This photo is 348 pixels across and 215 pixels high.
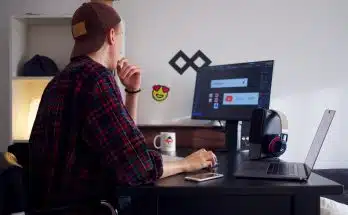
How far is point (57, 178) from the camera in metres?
1.07

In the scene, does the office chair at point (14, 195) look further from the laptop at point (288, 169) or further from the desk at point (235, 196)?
the laptop at point (288, 169)

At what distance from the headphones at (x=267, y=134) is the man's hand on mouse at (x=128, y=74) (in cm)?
60

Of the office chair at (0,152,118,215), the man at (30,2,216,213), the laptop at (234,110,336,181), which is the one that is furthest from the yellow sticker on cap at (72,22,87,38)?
the laptop at (234,110,336,181)

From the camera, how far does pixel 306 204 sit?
1.03 meters

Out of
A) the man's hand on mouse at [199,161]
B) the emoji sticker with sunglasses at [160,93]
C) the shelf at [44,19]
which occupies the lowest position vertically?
the man's hand on mouse at [199,161]

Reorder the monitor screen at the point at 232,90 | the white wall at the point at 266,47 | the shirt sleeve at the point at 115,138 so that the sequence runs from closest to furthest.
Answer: the shirt sleeve at the point at 115,138, the monitor screen at the point at 232,90, the white wall at the point at 266,47

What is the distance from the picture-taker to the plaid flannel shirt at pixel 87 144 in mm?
1014

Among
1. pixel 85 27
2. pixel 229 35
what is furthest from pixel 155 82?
pixel 85 27

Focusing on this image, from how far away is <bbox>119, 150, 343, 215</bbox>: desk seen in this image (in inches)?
40.1

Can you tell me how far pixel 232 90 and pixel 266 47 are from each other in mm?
766

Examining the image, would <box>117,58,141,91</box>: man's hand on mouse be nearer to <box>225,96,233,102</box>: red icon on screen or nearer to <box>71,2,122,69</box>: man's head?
<box>71,2,122,69</box>: man's head

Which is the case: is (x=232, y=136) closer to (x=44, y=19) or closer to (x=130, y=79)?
(x=130, y=79)

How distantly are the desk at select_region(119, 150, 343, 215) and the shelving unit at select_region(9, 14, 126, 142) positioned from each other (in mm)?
1613

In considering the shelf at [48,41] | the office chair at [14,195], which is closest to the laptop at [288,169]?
the office chair at [14,195]
